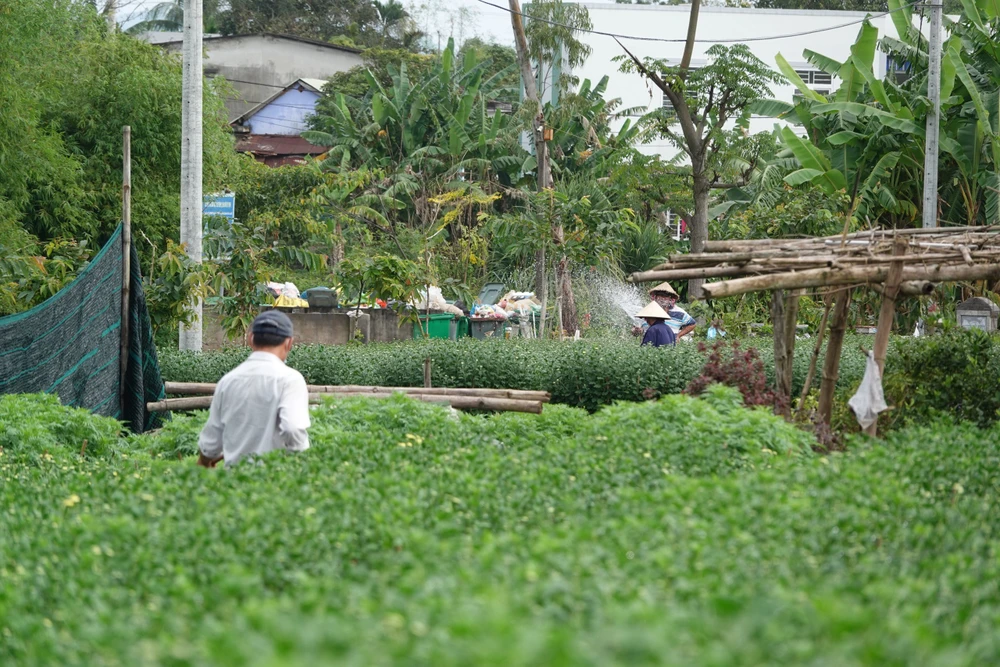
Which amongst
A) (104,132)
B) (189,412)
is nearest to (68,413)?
(189,412)

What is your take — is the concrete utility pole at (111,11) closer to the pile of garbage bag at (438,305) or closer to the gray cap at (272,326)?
the pile of garbage bag at (438,305)

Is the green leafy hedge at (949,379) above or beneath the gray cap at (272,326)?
beneath

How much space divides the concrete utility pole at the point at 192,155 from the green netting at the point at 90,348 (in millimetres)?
2844

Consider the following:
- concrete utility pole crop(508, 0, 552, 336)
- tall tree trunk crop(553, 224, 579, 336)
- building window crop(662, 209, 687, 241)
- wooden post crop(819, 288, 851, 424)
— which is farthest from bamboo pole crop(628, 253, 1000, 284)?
building window crop(662, 209, 687, 241)

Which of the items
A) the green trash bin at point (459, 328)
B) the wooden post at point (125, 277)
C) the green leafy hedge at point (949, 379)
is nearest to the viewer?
the green leafy hedge at point (949, 379)

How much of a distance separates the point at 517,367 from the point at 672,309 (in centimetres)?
331

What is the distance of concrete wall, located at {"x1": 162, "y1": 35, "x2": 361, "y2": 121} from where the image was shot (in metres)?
44.3

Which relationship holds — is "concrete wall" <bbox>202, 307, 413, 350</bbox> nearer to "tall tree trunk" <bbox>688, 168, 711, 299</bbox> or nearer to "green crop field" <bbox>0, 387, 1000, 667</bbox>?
"tall tree trunk" <bbox>688, 168, 711, 299</bbox>

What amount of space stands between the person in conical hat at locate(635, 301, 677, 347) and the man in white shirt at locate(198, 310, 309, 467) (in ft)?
28.0

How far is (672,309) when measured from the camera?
16.5 meters

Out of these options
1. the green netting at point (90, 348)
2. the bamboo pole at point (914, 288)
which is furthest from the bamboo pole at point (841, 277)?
the green netting at point (90, 348)

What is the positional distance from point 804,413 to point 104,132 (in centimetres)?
1579

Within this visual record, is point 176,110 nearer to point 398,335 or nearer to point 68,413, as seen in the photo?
point 398,335

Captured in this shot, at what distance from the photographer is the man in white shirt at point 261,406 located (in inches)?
267
